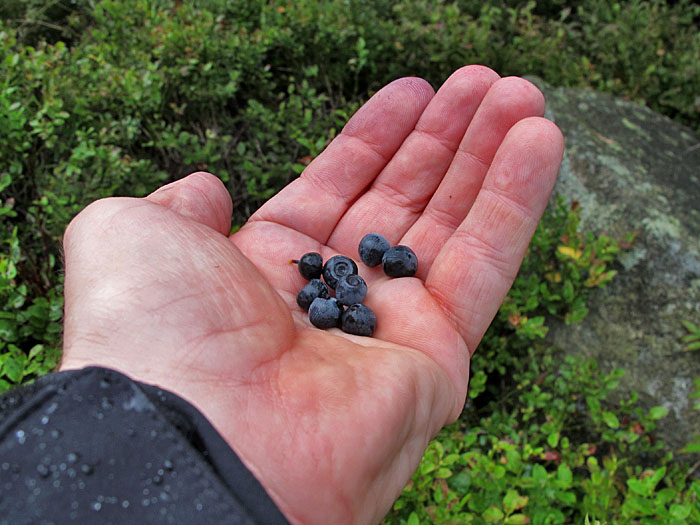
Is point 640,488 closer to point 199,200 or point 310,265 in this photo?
point 310,265

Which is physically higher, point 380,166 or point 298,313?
point 380,166

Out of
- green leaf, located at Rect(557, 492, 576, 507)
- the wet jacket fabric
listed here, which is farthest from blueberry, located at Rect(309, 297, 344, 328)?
green leaf, located at Rect(557, 492, 576, 507)

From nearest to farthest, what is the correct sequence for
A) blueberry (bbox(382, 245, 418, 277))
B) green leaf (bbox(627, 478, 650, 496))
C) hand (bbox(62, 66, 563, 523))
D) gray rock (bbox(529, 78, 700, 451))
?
hand (bbox(62, 66, 563, 523)), green leaf (bbox(627, 478, 650, 496)), blueberry (bbox(382, 245, 418, 277)), gray rock (bbox(529, 78, 700, 451))

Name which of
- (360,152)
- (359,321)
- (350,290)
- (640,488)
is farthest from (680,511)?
(360,152)

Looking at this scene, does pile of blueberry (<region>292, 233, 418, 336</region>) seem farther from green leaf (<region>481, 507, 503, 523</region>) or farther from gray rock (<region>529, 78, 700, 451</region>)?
gray rock (<region>529, 78, 700, 451</region>)

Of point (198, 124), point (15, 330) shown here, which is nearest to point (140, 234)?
point (15, 330)

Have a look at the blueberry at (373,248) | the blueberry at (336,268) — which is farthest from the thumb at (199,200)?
the blueberry at (373,248)

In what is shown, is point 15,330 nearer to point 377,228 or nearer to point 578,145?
point 377,228

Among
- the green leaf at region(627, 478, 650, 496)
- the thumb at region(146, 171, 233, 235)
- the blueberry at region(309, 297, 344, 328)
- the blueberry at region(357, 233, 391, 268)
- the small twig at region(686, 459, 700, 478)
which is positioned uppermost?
the thumb at region(146, 171, 233, 235)
